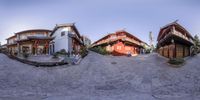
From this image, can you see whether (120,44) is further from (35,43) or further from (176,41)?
Result: (35,43)

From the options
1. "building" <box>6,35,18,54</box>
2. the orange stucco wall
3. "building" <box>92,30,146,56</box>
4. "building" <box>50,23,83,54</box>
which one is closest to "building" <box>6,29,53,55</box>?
"building" <box>50,23,83,54</box>

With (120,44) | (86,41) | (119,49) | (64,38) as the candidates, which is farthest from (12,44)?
(86,41)

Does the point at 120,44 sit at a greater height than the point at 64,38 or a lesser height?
lesser

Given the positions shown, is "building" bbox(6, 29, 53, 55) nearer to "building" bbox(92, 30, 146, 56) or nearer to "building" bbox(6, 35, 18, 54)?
"building" bbox(6, 35, 18, 54)

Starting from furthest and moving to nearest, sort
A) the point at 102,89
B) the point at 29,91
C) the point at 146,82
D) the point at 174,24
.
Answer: the point at 174,24
the point at 146,82
the point at 102,89
the point at 29,91

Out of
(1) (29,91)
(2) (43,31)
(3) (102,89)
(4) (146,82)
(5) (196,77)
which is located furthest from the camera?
(2) (43,31)

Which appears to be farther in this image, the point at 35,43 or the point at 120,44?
the point at 120,44

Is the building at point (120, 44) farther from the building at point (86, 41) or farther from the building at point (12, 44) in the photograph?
the building at point (12, 44)

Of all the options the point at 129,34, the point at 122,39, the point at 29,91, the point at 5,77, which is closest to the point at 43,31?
the point at 122,39

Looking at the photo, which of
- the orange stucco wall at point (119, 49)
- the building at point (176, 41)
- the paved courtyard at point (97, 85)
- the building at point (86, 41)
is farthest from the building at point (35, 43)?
the building at point (176, 41)

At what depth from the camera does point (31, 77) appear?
16203 millimetres

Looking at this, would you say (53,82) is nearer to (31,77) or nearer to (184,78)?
(31,77)

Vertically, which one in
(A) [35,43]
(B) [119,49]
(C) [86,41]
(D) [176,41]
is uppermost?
(C) [86,41]

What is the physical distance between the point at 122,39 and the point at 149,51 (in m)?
12.1
